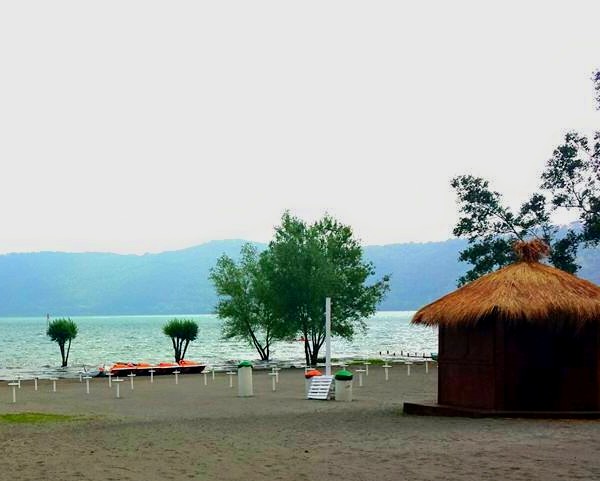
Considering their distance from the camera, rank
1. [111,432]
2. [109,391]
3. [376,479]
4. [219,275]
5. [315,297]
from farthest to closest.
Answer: [219,275] < [315,297] < [109,391] < [111,432] < [376,479]

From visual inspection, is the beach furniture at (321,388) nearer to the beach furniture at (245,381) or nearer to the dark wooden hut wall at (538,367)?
the beach furniture at (245,381)

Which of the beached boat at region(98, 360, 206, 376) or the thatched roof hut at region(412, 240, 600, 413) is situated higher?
the thatched roof hut at region(412, 240, 600, 413)

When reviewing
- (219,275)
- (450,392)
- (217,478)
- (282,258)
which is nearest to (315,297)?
(282,258)

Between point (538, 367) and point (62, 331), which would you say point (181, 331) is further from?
point (538, 367)

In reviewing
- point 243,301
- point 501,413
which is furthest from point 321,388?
point 243,301

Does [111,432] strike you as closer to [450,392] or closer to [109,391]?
[450,392]

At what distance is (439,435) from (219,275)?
164 ft

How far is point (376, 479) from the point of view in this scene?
1216cm

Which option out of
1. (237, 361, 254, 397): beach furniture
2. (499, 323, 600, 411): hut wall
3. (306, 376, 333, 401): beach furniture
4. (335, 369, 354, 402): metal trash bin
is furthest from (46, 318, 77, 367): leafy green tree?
(499, 323, 600, 411): hut wall

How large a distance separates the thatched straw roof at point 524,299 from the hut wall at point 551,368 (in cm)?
46

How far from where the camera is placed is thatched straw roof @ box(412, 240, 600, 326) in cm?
1983

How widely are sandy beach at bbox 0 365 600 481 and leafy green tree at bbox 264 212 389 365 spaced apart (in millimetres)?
30160

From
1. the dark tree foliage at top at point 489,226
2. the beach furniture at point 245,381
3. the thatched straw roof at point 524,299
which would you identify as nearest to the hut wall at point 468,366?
the thatched straw roof at point 524,299

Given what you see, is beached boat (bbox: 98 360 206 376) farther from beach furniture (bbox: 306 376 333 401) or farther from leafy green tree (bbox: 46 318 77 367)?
beach furniture (bbox: 306 376 333 401)
